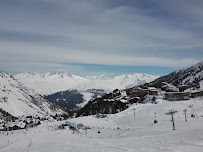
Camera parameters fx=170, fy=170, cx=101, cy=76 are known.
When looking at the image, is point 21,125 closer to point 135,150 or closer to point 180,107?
point 180,107

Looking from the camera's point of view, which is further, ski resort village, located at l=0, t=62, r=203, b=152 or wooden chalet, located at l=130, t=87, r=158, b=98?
wooden chalet, located at l=130, t=87, r=158, b=98

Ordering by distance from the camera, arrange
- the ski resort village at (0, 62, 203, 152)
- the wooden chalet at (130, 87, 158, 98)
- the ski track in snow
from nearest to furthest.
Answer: the ski track in snow < the ski resort village at (0, 62, 203, 152) < the wooden chalet at (130, 87, 158, 98)

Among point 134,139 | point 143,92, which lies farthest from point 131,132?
point 143,92

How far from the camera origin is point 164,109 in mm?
74500

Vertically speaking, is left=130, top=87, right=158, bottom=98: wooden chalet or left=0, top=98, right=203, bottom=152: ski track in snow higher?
left=130, top=87, right=158, bottom=98: wooden chalet

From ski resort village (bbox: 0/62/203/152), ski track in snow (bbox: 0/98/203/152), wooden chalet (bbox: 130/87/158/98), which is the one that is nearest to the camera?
ski track in snow (bbox: 0/98/203/152)

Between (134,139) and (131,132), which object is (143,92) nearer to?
(131,132)

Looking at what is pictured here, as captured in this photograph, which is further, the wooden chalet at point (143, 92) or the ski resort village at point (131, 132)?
the wooden chalet at point (143, 92)

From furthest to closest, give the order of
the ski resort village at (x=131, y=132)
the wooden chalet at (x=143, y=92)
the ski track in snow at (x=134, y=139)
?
the wooden chalet at (x=143, y=92) < the ski resort village at (x=131, y=132) < the ski track in snow at (x=134, y=139)

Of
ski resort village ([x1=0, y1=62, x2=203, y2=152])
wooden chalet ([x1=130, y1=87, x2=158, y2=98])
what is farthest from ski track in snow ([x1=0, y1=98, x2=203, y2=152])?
wooden chalet ([x1=130, y1=87, x2=158, y2=98])

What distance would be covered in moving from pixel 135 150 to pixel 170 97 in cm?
9270

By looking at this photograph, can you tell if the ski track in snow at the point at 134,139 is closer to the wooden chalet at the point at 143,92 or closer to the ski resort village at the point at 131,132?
the ski resort village at the point at 131,132

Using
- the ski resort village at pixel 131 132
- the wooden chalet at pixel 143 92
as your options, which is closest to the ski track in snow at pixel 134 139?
the ski resort village at pixel 131 132

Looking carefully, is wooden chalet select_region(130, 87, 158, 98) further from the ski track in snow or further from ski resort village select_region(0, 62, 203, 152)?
the ski track in snow
